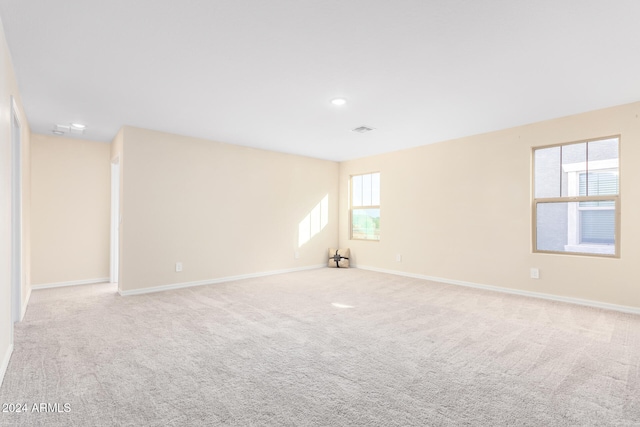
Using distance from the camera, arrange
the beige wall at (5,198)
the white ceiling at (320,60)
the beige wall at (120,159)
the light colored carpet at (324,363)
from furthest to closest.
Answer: the beige wall at (120,159) < the beige wall at (5,198) < the white ceiling at (320,60) < the light colored carpet at (324,363)

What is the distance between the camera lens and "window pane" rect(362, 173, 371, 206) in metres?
6.74

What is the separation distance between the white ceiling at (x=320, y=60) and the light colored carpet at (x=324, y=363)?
2.32 m

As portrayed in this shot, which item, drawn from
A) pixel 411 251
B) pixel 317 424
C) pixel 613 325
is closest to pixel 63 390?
pixel 317 424

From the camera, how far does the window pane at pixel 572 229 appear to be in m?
3.89

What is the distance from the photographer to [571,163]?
4172 millimetres

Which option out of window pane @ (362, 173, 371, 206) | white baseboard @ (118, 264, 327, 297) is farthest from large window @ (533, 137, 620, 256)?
white baseboard @ (118, 264, 327, 297)

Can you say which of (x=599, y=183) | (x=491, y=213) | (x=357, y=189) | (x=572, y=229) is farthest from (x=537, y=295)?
(x=357, y=189)

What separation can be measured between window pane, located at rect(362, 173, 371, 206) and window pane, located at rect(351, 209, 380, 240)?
182mm

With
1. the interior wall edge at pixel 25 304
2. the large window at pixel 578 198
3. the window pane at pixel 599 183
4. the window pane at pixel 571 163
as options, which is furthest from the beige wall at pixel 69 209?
the window pane at pixel 599 183

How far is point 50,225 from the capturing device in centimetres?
495

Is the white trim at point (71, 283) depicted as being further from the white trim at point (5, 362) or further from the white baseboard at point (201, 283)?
the white trim at point (5, 362)

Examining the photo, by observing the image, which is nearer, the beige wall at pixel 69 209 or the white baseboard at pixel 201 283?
the white baseboard at pixel 201 283

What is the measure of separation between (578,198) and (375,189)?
3285 mm

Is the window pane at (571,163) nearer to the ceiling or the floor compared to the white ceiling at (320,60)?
nearer to the floor
